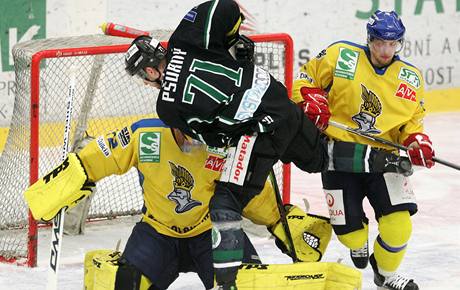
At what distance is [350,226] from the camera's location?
17.0ft

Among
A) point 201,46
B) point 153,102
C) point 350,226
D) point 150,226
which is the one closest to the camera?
point 201,46

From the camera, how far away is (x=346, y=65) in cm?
516

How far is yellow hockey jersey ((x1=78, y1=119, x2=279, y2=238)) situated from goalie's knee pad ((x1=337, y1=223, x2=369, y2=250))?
2.77 ft

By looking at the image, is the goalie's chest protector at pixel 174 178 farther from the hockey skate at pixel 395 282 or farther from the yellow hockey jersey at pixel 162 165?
the hockey skate at pixel 395 282

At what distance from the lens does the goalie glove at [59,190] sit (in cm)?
447

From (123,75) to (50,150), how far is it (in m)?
0.62

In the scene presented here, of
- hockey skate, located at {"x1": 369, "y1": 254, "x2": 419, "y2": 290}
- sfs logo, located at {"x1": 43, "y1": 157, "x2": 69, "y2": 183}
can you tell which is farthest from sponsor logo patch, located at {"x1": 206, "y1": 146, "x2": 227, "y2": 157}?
hockey skate, located at {"x1": 369, "y1": 254, "x2": 419, "y2": 290}

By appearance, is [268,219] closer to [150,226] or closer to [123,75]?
[150,226]

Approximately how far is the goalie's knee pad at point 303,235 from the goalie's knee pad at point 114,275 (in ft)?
1.78

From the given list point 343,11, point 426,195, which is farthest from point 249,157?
point 343,11

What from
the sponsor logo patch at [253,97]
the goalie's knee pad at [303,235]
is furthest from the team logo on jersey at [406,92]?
the sponsor logo patch at [253,97]

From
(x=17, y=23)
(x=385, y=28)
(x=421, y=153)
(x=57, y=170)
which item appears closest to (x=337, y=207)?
(x=421, y=153)

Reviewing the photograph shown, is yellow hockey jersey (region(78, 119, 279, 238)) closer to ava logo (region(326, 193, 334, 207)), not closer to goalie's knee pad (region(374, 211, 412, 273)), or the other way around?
ava logo (region(326, 193, 334, 207))

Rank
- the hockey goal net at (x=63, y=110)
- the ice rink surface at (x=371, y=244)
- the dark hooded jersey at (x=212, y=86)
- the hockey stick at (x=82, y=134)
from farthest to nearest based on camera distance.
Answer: the hockey stick at (x=82, y=134) → the hockey goal net at (x=63, y=110) → the ice rink surface at (x=371, y=244) → the dark hooded jersey at (x=212, y=86)
